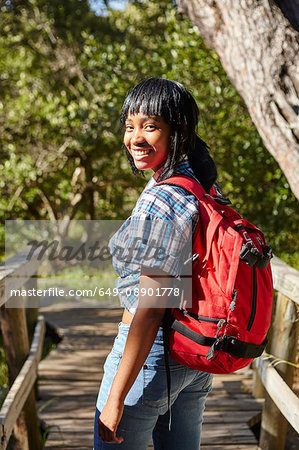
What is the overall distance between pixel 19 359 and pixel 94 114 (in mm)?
4401

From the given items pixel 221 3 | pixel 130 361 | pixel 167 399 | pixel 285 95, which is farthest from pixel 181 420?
pixel 221 3

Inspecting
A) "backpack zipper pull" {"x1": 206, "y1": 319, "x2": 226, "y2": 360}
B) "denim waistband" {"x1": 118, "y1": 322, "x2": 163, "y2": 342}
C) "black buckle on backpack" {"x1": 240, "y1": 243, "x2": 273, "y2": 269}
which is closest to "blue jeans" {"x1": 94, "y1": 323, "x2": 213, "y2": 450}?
"denim waistband" {"x1": 118, "y1": 322, "x2": 163, "y2": 342}

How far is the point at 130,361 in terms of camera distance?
139cm

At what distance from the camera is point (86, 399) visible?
151 inches

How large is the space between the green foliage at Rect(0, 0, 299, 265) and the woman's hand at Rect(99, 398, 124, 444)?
13.0ft

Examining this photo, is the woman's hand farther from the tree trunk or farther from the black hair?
the tree trunk

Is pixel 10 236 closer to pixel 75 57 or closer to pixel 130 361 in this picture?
pixel 75 57

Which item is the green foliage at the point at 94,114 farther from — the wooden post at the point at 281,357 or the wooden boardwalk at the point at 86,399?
the wooden post at the point at 281,357

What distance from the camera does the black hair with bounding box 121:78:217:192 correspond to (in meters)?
1.51

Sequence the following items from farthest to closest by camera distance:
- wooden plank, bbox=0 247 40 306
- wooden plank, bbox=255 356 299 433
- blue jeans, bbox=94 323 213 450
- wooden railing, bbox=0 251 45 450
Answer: wooden railing, bbox=0 251 45 450 < wooden plank, bbox=0 247 40 306 < wooden plank, bbox=255 356 299 433 < blue jeans, bbox=94 323 213 450

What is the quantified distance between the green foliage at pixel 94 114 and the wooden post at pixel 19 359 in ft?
8.46

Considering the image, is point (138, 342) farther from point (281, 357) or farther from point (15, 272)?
point (281, 357)

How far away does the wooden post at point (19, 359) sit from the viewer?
316 cm

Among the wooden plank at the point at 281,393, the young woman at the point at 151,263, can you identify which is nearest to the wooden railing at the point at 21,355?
the wooden plank at the point at 281,393
